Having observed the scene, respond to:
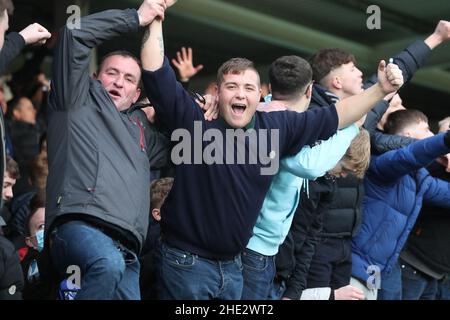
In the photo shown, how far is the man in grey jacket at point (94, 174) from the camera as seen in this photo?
107 inches

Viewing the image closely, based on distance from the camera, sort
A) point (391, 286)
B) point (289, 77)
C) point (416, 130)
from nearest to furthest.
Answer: point (289, 77)
point (391, 286)
point (416, 130)

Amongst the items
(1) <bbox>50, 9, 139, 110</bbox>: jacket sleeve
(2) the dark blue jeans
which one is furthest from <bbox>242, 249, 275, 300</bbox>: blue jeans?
(2) the dark blue jeans

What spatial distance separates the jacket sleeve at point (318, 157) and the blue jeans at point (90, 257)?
0.89 metres

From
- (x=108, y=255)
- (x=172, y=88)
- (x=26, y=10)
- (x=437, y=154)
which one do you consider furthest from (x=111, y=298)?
(x=26, y=10)

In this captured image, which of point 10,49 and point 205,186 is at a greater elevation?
point 10,49

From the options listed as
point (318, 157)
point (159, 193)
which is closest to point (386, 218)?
point (318, 157)

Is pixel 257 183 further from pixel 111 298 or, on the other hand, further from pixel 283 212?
pixel 111 298

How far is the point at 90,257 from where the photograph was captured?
8.74 ft

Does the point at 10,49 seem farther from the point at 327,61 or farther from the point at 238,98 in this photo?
the point at 327,61

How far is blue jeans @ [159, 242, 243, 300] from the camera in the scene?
2.99 meters

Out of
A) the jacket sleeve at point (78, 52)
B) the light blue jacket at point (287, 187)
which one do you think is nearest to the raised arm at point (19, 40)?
the jacket sleeve at point (78, 52)

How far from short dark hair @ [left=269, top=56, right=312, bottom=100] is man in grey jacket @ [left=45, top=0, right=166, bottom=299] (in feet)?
2.37

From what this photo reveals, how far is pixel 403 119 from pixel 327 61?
804 mm

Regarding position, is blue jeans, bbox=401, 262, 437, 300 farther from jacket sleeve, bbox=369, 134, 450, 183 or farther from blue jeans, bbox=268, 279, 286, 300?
blue jeans, bbox=268, 279, 286, 300
